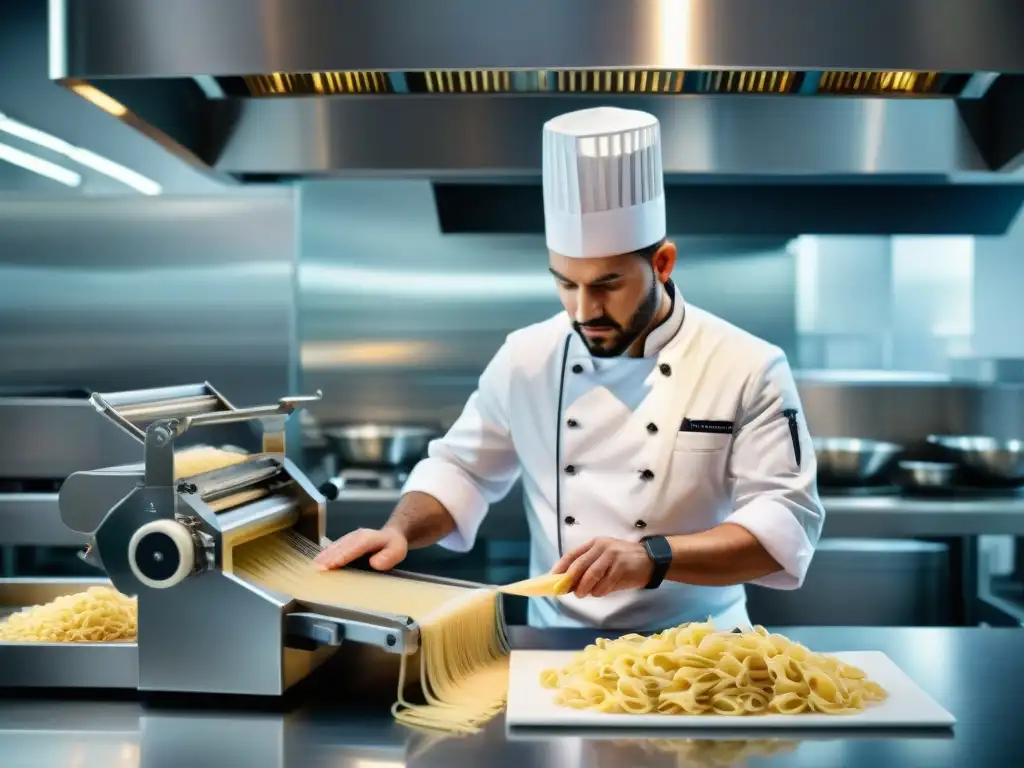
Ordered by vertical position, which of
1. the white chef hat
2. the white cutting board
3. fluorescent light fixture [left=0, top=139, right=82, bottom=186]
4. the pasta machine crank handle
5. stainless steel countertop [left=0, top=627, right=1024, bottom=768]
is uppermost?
fluorescent light fixture [left=0, top=139, right=82, bottom=186]

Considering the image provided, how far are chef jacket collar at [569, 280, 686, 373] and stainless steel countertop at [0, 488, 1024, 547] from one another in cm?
128

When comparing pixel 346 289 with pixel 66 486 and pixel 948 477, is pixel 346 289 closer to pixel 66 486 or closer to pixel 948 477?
pixel 948 477

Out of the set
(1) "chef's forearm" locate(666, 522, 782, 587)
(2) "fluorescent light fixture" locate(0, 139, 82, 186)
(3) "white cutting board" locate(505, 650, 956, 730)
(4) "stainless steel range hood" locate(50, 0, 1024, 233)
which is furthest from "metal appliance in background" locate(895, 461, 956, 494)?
(2) "fluorescent light fixture" locate(0, 139, 82, 186)

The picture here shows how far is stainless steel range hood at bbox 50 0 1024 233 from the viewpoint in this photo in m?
1.99

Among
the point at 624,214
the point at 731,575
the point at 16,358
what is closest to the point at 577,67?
the point at 624,214

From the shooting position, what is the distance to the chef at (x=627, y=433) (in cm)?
219

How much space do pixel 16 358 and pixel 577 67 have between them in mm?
3003

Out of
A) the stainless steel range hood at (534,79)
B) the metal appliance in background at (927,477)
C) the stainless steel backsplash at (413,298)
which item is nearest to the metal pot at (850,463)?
the metal appliance in background at (927,477)

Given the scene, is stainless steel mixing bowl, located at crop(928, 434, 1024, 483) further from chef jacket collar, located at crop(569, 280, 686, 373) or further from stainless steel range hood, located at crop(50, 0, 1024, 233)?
chef jacket collar, located at crop(569, 280, 686, 373)

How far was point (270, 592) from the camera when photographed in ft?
5.28

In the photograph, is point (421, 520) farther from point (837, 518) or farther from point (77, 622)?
point (837, 518)

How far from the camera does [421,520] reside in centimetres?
240

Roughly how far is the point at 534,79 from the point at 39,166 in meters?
2.65

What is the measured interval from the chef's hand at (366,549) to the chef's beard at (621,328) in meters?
0.56
